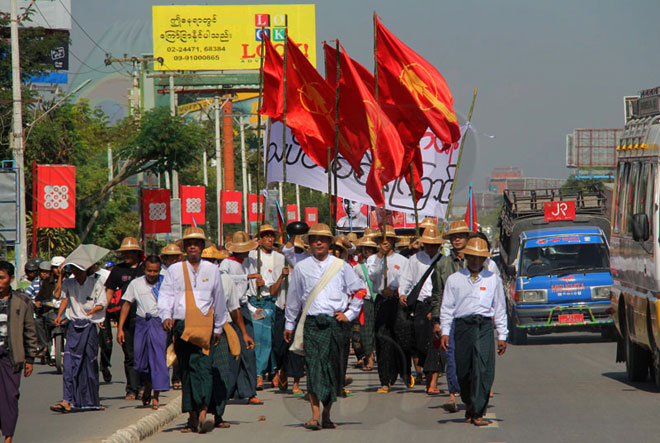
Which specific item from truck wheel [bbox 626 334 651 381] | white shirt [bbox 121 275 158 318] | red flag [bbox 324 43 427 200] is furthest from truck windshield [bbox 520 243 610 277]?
white shirt [bbox 121 275 158 318]

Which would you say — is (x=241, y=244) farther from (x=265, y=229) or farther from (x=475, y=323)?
(x=475, y=323)

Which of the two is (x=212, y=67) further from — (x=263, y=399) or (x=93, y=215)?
(x=263, y=399)

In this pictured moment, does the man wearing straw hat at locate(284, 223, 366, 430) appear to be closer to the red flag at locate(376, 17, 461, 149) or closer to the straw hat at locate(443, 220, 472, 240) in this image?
the straw hat at locate(443, 220, 472, 240)

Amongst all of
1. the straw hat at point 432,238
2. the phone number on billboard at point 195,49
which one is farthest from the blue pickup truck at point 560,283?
the phone number on billboard at point 195,49

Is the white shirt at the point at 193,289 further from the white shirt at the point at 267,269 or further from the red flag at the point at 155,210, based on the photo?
the red flag at the point at 155,210

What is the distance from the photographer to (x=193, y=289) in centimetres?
985

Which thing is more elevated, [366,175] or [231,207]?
[366,175]

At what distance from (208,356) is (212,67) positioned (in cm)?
6183

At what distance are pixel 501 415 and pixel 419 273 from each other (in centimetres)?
253

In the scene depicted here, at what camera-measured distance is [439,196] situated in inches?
721

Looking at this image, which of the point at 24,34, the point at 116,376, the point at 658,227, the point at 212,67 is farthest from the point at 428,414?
the point at 212,67

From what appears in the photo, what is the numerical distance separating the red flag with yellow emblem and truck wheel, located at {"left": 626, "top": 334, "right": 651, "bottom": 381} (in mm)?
3676

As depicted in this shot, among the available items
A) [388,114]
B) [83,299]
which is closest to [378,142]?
[388,114]

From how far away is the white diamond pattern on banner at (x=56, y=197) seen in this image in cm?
2448
